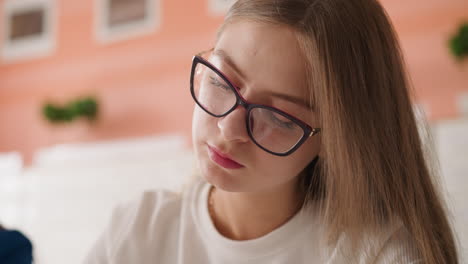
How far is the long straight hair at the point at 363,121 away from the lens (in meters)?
0.56

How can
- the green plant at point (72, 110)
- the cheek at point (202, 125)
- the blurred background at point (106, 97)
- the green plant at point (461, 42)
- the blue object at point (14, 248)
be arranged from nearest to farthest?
the blue object at point (14, 248) → the cheek at point (202, 125) → the green plant at point (461, 42) → the blurred background at point (106, 97) → the green plant at point (72, 110)

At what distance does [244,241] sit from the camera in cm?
68

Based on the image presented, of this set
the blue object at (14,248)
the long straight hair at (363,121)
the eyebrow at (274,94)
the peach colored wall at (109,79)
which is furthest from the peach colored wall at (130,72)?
the blue object at (14,248)

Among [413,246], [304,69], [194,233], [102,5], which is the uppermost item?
[304,69]

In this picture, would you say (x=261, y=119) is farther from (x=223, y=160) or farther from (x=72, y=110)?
(x=72, y=110)

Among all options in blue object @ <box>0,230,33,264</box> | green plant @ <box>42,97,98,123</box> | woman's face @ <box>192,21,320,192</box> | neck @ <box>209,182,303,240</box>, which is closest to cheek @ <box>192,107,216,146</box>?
woman's face @ <box>192,21,320,192</box>

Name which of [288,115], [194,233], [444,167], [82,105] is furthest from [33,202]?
[288,115]

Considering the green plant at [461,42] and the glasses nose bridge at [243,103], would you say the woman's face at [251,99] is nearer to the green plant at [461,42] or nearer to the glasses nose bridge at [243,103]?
the glasses nose bridge at [243,103]

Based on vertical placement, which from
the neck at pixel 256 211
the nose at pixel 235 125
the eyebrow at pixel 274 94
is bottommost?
the neck at pixel 256 211

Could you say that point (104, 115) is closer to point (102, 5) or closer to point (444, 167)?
point (102, 5)

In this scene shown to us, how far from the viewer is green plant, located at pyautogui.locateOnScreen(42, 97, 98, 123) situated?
7.73 ft

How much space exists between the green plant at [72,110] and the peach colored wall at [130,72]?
0.05 meters

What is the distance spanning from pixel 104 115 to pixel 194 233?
5.95 ft

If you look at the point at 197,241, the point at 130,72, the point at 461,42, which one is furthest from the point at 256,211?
the point at 130,72
